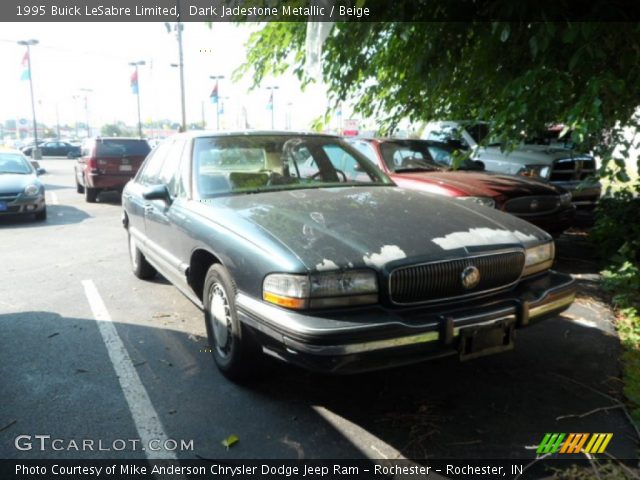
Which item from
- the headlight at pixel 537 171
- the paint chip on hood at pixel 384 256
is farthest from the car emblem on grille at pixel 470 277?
the headlight at pixel 537 171

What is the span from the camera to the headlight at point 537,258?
3115 millimetres

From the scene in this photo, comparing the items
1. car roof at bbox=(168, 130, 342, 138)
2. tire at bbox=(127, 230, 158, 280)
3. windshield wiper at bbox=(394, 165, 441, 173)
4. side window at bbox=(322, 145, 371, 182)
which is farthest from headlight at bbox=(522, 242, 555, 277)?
tire at bbox=(127, 230, 158, 280)

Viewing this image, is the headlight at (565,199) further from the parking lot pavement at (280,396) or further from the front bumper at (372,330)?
the front bumper at (372,330)

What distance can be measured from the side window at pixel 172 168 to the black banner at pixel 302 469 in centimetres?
217

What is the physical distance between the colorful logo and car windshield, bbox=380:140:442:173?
15.0ft

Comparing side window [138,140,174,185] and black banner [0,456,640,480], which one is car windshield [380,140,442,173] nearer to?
side window [138,140,174,185]

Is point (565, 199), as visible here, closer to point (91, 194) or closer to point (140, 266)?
point (140, 266)

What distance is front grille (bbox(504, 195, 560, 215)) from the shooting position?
578 centimetres

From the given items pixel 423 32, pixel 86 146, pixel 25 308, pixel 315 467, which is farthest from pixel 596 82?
pixel 86 146

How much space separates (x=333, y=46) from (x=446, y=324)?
167 inches

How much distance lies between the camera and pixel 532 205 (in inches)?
233

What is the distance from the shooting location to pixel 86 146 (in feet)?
48.0

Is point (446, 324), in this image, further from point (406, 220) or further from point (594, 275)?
point (594, 275)

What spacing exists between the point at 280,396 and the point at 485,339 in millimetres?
1303
